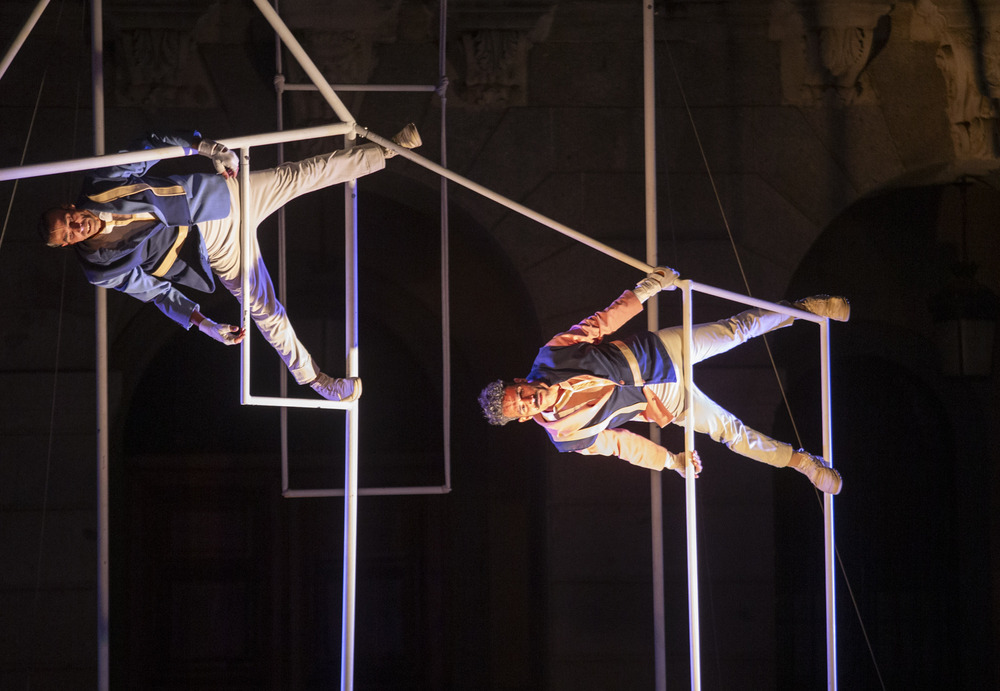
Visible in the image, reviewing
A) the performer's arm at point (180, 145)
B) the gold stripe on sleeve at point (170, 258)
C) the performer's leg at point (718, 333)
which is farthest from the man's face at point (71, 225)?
the performer's leg at point (718, 333)

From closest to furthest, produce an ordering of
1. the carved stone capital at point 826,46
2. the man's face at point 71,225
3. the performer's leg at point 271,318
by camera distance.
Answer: the man's face at point 71,225, the performer's leg at point 271,318, the carved stone capital at point 826,46

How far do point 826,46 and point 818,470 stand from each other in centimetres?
294

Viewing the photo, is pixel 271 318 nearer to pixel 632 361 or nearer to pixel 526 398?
pixel 526 398

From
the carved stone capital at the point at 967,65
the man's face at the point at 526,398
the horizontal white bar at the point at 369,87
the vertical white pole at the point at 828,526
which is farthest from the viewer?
the carved stone capital at the point at 967,65

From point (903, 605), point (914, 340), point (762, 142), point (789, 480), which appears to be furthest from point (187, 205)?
point (903, 605)

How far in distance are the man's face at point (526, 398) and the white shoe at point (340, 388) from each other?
0.73 meters

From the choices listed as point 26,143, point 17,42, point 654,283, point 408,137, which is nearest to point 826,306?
point 654,283

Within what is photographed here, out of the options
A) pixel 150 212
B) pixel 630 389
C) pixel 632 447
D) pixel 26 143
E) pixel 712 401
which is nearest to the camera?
pixel 150 212

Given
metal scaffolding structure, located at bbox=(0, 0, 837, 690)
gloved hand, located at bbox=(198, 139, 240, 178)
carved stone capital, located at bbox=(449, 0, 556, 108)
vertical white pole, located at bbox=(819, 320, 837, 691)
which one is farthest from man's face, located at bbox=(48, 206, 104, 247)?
vertical white pole, located at bbox=(819, 320, 837, 691)

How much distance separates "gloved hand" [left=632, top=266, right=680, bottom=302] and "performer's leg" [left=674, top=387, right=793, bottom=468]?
646 millimetres

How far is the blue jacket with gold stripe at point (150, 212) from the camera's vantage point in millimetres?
4035

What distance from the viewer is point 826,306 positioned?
5.46 metres

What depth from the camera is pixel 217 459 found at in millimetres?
7367

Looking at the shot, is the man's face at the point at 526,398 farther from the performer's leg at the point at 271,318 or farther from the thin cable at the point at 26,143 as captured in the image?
the thin cable at the point at 26,143
